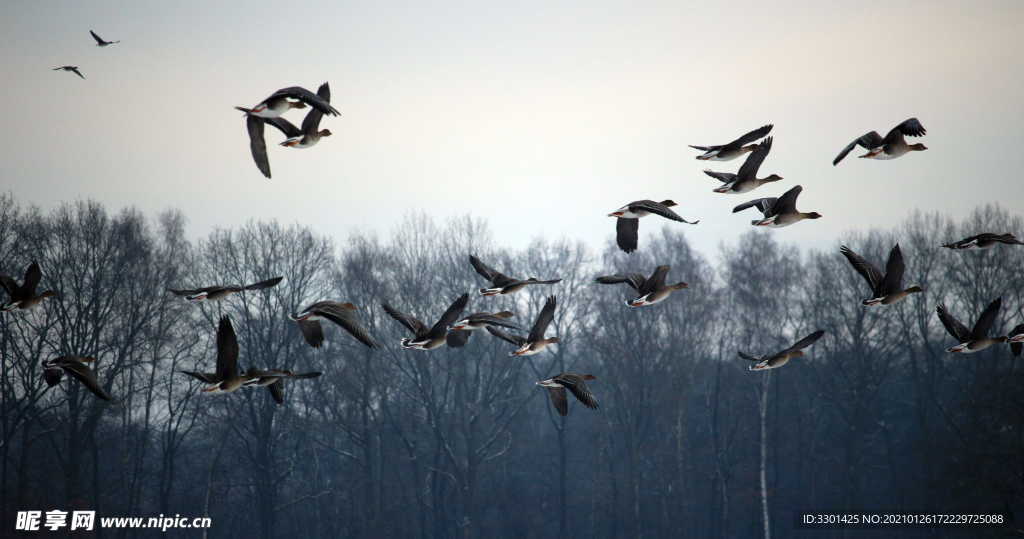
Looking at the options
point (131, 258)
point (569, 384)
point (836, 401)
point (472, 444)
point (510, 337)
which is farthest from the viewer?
point (836, 401)

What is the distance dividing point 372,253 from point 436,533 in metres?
13.5

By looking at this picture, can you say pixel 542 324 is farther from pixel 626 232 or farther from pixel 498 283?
pixel 626 232

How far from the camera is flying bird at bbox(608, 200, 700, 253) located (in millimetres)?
13795

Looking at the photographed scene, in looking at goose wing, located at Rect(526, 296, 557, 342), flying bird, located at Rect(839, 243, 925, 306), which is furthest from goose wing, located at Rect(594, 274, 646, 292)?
flying bird, located at Rect(839, 243, 925, 306)

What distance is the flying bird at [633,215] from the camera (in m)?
13.8

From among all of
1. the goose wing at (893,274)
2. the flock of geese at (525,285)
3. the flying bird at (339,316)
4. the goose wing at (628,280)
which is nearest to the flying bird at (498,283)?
the flock of geese at (525,285)

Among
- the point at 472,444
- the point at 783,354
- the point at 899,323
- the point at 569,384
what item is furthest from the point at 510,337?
the point at 899,323

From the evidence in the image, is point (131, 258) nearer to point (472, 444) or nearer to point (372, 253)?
point (372, 253)

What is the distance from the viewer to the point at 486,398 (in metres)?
42.3

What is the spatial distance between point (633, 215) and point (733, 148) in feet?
6.67

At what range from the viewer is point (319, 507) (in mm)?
44312

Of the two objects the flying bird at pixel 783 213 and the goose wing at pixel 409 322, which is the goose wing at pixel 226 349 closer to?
the goose wing at pixel 409 322

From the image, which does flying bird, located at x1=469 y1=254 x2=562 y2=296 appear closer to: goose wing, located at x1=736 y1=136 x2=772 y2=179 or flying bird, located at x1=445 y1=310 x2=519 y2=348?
flying bird, located at x1=445 y1=310 x2=519 y2=348

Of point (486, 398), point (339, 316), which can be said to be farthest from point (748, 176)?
point (486, 398)
